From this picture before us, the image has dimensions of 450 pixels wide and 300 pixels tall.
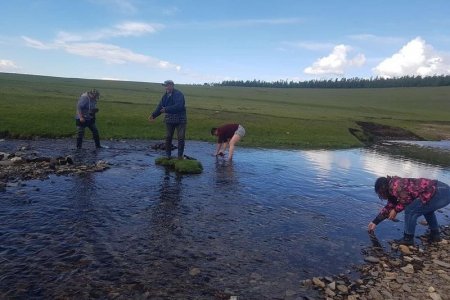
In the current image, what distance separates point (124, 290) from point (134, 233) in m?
2.89

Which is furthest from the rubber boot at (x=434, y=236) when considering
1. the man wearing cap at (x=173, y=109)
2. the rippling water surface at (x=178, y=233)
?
the man wearing cap at (x=173, y=109)

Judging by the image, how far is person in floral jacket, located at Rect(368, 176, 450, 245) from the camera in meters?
11.2

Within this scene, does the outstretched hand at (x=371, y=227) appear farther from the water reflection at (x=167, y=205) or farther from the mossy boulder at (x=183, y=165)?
the mossy boulder at (x=183, y=165)

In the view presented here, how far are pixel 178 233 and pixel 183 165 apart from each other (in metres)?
7.87

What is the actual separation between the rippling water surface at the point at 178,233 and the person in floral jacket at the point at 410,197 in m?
0.90

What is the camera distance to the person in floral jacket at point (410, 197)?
11.2 m

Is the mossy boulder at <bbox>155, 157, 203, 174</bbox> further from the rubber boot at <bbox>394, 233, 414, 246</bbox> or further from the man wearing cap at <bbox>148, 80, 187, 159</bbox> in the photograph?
the rubber boot at <bbox>394, 233, 414, 246</bbox>

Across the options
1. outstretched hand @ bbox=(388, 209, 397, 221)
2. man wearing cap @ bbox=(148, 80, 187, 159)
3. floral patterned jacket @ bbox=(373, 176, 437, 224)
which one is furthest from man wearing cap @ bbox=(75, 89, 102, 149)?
outstretched hand @ bbox=(388, 209, 397, 221)

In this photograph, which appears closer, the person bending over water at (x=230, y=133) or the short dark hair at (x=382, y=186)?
the short dark hair at (x=382, y=186)

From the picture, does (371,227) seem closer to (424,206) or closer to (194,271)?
(424,206)

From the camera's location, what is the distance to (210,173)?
18.6 meters

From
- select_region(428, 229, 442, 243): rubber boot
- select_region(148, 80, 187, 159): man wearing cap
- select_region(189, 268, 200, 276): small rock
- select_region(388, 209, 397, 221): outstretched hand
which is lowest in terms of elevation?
select_region(189, 268, 200, 276): small rock

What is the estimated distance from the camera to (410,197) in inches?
443

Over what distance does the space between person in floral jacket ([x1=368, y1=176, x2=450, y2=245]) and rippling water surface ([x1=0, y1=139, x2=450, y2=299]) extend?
0.90m
